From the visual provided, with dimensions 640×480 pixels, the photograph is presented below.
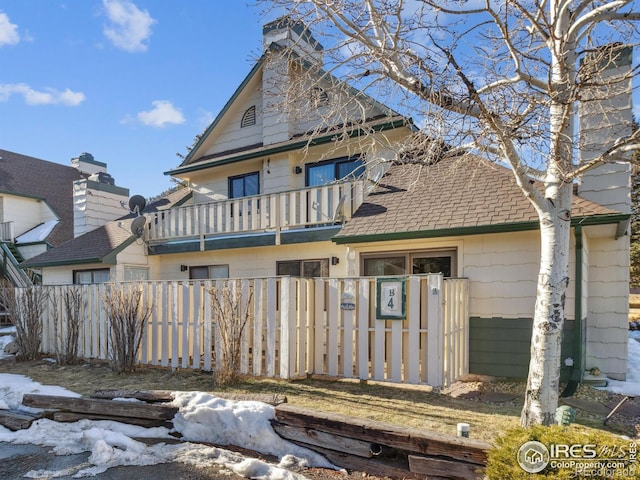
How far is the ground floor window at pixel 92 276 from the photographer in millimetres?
12930

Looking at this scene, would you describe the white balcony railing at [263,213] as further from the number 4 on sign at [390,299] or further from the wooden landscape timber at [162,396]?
the wooden landscape timber at [162,396]

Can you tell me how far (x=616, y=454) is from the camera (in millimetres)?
2594

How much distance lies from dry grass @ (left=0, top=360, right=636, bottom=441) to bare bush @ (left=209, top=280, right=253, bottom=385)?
26cm

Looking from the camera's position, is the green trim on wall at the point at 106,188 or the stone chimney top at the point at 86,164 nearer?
the green trim on wall at the point at 106,188

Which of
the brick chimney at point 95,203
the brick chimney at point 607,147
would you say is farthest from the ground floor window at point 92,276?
the brick chimney at point 607,147

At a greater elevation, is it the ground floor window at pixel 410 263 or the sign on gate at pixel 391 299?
the ground floor window at pixel 410 263

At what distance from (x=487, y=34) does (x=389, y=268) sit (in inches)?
183

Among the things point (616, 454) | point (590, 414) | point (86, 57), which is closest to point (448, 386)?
point (590, 414)

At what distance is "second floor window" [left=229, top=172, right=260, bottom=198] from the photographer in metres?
13.1

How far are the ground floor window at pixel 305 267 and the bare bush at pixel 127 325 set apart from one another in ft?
13.1

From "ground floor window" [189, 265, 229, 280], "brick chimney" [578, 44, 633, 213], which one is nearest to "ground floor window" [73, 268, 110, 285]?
"ground floor window" [189, 265, 229, 280]

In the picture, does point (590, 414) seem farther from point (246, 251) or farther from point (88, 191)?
point (88, 191)

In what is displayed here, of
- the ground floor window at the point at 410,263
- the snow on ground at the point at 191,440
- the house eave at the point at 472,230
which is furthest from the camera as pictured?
the ground floor window at the point at 410,263

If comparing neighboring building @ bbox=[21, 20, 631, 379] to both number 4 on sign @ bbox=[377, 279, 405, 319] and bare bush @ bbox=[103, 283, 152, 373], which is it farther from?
bare bush @ bbox=[103, 283, 152, 373]
